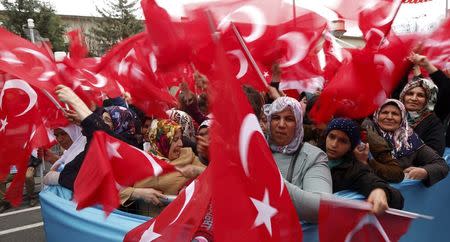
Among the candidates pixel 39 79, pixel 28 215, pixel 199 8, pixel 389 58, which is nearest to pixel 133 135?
pixel 39 79

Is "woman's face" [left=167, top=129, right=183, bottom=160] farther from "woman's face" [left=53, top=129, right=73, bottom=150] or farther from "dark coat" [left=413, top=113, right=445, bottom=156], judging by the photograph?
"dark coat" [left=413, top=113, right=445, bottom=156]

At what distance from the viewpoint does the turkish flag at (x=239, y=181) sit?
156 centimetres

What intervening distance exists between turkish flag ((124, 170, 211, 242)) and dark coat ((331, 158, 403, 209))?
884mm

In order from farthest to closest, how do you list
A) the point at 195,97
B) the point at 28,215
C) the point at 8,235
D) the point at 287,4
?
the point at 28,215 → the point at 8,235 → the point at 195,97 → the point at 287,4

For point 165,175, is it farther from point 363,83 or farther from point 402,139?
point 402,139

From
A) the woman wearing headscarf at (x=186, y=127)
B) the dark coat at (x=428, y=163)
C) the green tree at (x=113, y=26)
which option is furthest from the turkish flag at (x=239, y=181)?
the green tree at (x=113, y=26)

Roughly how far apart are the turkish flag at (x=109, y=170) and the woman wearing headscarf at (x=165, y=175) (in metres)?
0.10

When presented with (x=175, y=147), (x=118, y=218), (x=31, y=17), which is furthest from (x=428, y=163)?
(x=31, y=17)

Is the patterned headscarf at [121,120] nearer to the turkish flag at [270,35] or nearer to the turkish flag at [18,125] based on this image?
the turkish flag at [18,125]

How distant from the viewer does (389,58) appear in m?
3.16

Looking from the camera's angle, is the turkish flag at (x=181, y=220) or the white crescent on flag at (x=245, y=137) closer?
the white crescent on flag at (x=245, y=137)

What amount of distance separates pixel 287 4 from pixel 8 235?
434 centimetres

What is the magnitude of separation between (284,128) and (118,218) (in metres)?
0.93

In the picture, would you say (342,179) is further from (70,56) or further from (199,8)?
(70,56)
